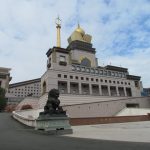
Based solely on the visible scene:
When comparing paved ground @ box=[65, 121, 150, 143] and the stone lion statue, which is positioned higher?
the stone lion statue

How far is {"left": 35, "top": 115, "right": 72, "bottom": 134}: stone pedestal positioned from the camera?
14790mm

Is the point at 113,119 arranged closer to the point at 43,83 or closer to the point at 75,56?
the point at 43,83

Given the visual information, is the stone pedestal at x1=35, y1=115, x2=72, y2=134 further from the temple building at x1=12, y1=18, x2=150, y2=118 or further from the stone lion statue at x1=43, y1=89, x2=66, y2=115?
the temple building at x1=12, y1=18, x2=150, y2=118

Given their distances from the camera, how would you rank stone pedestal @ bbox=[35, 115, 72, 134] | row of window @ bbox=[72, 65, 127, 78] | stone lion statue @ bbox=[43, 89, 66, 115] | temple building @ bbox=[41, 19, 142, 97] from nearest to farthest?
stone pedestal @ bbox=[35, 115, 72, 134]
stone lion statue @ bbox=[43, 89, 66, 115]
temple building @ bbox=[41, 19, 142, 97]
row of window @ bbox=[72, 65, 127, 78]

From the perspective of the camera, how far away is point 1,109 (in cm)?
6006

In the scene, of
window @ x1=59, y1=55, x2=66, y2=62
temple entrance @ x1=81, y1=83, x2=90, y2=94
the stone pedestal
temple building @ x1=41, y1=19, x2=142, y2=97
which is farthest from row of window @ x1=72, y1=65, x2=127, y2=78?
the stone pedestal

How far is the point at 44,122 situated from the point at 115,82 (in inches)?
2358

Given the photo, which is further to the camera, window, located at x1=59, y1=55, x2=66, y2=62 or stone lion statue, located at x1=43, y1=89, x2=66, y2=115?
window, located at x1=59, y1=55, x2=66, y2=62

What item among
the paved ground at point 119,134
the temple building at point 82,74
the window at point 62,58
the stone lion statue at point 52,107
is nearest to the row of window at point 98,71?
the temple building at point 82,74

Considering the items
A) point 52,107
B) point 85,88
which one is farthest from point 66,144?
point 85,88

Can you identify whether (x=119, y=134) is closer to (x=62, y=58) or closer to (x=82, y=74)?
(x=82, y=74)

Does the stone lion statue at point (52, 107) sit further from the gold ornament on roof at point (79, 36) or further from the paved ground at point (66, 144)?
the gold ornament on roof at point (79, 36)

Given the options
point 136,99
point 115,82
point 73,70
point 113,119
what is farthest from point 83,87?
point 113,119

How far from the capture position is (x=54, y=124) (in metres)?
15.2
